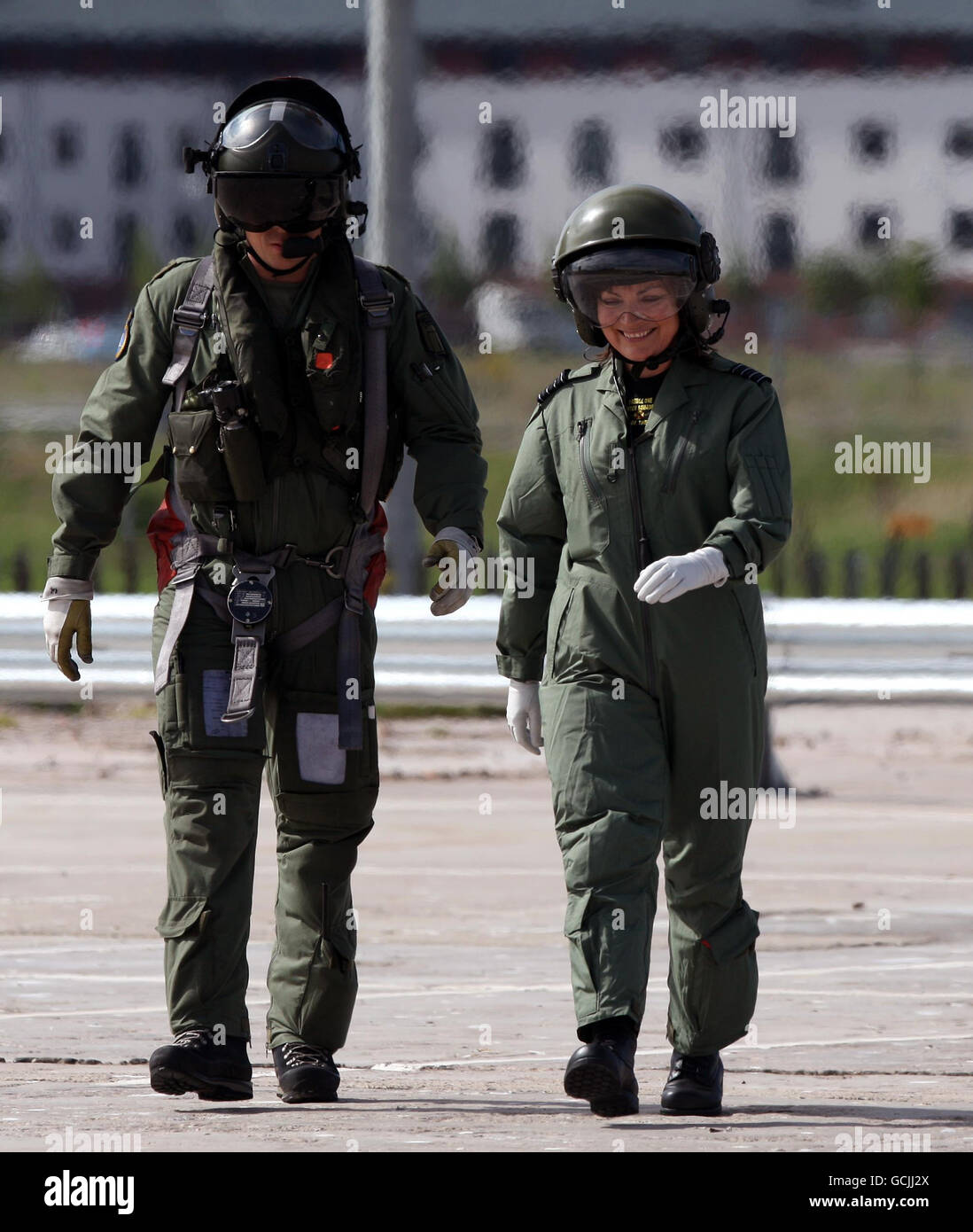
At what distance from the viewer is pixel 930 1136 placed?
15.9 ft

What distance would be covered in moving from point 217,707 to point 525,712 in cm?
66

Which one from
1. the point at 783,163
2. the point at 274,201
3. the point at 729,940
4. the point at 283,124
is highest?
the point at 783,163

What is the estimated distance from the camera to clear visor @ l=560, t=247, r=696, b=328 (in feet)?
17.4

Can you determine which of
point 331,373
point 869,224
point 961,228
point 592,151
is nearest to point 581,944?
point 331,373

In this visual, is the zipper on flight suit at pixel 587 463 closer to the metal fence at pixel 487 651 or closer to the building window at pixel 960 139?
the metal fence at pixel 487 651

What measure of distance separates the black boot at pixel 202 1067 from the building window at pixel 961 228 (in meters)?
37.6

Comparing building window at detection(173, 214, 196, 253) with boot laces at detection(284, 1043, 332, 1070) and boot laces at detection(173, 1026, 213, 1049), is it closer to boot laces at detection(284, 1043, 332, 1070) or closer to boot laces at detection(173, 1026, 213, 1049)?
boot laces at detection(284, 1043, 332, 1070)

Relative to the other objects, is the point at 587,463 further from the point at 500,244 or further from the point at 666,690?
the point at 500,244

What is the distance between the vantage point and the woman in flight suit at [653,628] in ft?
16.9

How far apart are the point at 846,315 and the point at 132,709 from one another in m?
28.9

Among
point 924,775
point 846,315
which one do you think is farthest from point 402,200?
point 846,315

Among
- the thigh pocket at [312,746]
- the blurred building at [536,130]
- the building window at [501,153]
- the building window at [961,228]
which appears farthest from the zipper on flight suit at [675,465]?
the building window at [501,153]

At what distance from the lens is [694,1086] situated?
521 centimetres
